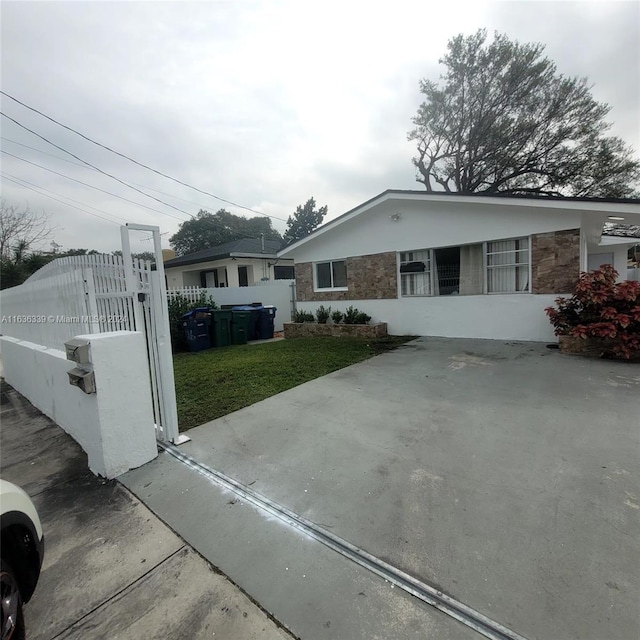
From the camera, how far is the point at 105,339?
2760 millimetres

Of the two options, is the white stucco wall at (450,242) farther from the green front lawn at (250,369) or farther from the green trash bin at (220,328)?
the green trash bin at (220,328)

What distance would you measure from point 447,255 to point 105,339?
8482 millimetres

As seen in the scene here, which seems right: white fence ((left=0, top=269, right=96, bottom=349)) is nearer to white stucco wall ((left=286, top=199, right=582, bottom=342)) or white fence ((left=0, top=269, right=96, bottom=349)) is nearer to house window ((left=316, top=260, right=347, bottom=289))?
white stucco wall ((left=286, top=199, right=582, bottom=342))

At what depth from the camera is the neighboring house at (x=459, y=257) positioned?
24.0 feet

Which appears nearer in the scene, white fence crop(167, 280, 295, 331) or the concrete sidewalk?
the concrete sidewalk

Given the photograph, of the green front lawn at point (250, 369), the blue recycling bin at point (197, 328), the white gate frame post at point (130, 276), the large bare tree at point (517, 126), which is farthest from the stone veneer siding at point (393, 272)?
the large bare tree at point (517, 126)

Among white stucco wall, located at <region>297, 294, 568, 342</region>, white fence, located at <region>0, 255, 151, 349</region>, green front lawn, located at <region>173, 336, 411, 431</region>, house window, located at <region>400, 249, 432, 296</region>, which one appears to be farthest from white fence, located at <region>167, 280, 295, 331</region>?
white fence, located at <region>0, 255, 151, 349</region>

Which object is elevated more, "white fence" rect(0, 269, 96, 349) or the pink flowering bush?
"white fence" rect(0, 269, 96, 349)

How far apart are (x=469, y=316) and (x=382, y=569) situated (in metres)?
8.00

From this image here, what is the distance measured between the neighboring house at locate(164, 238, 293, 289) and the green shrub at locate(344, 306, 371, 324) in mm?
7631

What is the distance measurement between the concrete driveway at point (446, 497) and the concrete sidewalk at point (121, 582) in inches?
4.6

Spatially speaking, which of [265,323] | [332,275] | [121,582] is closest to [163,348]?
[121,582]

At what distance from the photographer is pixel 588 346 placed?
21.1ft

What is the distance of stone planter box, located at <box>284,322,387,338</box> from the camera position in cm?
988
